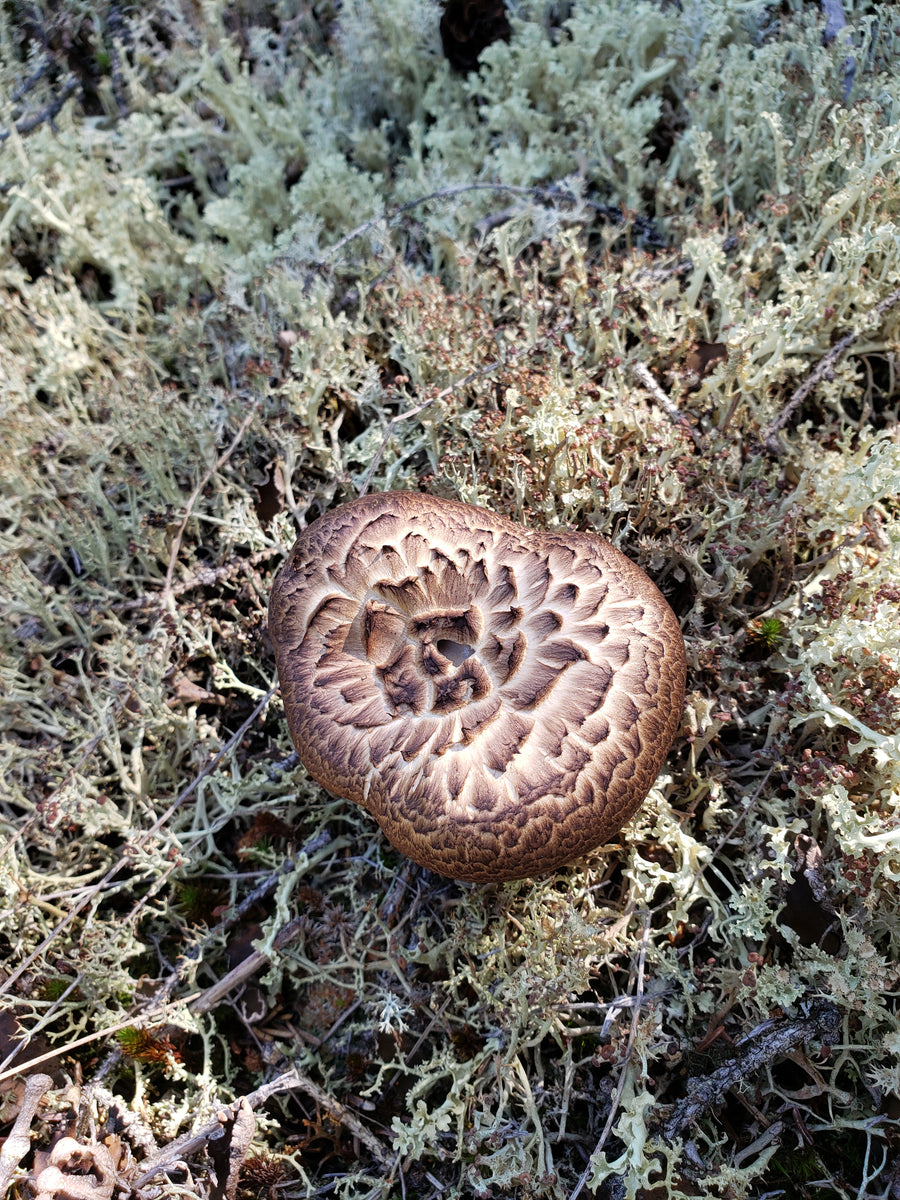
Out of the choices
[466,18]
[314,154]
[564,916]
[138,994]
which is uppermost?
[466,18]

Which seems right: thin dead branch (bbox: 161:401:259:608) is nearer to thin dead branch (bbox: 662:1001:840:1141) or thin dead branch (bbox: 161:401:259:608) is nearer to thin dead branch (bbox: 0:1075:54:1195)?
thin dead branch (bbox: 0:1075:54:1195)

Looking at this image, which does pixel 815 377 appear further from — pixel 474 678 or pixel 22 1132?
pixel 22 1132

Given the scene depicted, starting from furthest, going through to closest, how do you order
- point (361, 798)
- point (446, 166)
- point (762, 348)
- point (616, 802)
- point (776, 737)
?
point (446, 166) → point (762, 348) → point (776, 737) → point (361, 798) → point (616, 802)

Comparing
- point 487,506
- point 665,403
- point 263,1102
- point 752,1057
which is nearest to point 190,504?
point 487,506

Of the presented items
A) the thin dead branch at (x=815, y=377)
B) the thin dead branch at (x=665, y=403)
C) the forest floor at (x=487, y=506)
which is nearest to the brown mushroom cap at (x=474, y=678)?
the forest floor at (x=487, y=506)

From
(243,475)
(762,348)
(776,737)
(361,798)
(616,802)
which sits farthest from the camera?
(243,475)

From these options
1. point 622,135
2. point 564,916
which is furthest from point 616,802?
point 622,135

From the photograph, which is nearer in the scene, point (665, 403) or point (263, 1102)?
point (263, 1102)

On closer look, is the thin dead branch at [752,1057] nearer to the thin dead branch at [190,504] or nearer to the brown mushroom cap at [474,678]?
the brown mushroom cap at [474,678]

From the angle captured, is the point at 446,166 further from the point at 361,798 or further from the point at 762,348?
the point at 361,798
